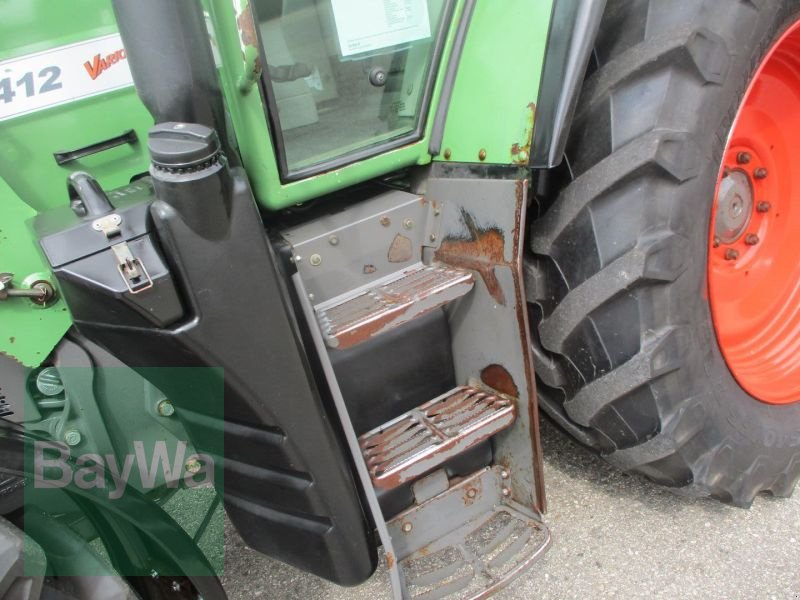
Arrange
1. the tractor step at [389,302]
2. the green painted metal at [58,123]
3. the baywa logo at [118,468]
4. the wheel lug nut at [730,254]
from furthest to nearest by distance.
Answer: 1. the wheel lug nut at [730,254]
2. the tractor step at [389,302]
3. the green painted metal at [58,123]
4. the baywa logo at [118,468]

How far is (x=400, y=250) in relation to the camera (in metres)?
1.42

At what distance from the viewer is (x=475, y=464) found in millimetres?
1506

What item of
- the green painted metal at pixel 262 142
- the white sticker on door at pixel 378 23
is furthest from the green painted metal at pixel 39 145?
the white sticker on door at pixel 378 23

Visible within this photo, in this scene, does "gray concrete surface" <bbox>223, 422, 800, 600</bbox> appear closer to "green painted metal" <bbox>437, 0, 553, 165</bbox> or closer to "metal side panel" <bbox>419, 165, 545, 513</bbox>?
"metal side panel" <bbox>419, 165, 545, 513</bbox>

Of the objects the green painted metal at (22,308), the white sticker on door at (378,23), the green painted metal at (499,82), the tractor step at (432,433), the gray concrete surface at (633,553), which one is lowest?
the gray concrete surface at (633,553)

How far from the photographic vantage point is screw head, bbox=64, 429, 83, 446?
3.93ft

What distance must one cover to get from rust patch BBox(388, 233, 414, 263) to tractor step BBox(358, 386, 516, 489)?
1.07ft

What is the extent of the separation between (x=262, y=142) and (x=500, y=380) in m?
0.70

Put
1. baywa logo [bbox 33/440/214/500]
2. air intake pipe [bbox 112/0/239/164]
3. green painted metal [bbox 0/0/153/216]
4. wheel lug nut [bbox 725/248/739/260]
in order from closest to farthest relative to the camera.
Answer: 1. air intake pipe [bbox 112/0/239/164]
2. baywa logo [bbox 33/440/214/500]
3. green painted metal [bbox 0/0/153/216]
4. wheel lug nut [bbox 725/248/739/260]

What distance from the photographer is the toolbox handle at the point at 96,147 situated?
1.16 meters

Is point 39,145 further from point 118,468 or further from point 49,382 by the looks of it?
A: point 118,468

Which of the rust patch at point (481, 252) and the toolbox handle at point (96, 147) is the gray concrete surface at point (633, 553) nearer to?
the rust patch at point (481, 252)

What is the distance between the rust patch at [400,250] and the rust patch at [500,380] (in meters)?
0.30

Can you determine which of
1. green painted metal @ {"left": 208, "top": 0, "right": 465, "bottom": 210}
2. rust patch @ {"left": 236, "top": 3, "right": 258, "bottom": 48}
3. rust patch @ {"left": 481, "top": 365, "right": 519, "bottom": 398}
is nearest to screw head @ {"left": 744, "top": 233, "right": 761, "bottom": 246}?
rust patch @ {"left": 481, "top": 365, "right": 519, "bottom": 398}
